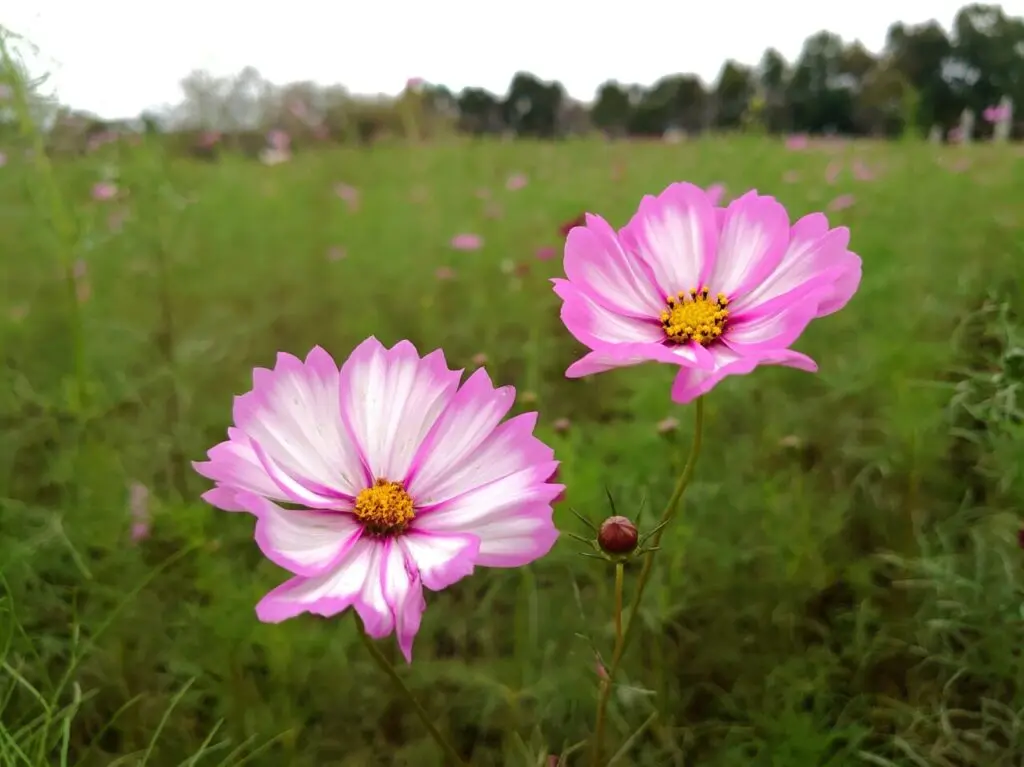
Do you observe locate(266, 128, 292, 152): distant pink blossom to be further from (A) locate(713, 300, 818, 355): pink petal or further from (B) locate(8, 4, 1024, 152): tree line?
(A) locate(713, 300, 818, 355): pink petal

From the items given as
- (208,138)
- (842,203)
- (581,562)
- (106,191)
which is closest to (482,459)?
(581,562)

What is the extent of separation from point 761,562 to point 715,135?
194 cm

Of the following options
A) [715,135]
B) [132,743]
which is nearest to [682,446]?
[132,743]

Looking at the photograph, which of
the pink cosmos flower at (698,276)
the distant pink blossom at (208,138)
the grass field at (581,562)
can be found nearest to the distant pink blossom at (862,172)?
the grass field at (581,562)

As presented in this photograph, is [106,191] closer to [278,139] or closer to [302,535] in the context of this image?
[302,535]

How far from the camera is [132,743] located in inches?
27.3

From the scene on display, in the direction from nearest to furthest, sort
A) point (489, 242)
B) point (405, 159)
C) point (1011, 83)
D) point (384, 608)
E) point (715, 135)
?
point (384, 608)
point (1011, 83)
point (489, 242)
point (715, 135)
point (405, 159)

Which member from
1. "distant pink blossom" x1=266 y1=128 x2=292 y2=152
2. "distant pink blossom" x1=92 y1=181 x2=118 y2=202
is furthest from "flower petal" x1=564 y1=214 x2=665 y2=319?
"distant pink blossom" x1=266 y1=128 x2=292 y2=152

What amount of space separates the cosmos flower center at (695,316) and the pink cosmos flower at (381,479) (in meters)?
0.10

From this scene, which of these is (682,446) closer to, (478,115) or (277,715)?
(277,715)

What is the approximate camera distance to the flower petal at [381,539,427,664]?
0.28m

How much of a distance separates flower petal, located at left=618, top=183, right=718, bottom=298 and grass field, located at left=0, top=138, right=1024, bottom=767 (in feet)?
0.20

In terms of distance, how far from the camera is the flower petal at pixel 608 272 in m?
0.35

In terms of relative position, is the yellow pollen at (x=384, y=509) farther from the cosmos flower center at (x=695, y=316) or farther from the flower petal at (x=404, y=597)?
the cosmos flower center at (x=695, y=316)
